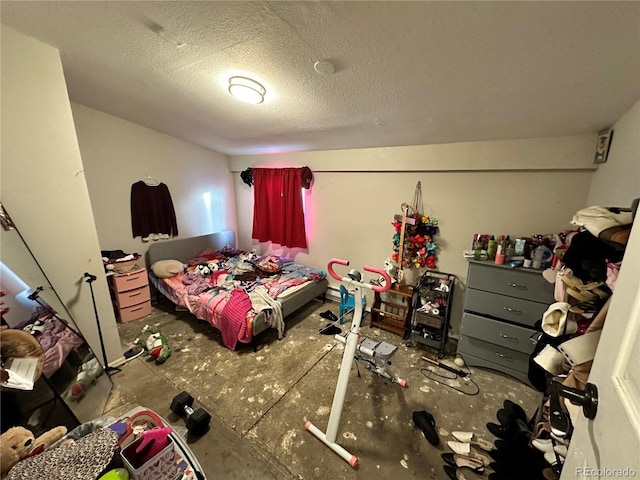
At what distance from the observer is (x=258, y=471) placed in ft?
4.69

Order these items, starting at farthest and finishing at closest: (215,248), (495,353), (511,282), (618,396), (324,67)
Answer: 1. (215,248)
2. (495,353)
3. (511,282)
4. (324,67)
5. (618,396)

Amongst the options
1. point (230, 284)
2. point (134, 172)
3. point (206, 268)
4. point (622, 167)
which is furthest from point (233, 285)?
point (622, 167)

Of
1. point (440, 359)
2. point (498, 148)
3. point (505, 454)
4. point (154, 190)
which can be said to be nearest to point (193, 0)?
point (498, 148)

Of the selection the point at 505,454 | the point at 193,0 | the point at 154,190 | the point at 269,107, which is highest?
the point at 193,0

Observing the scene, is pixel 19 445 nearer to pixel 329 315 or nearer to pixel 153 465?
pixel 153 465

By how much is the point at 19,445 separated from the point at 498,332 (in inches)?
116

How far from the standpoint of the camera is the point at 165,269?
127 inches

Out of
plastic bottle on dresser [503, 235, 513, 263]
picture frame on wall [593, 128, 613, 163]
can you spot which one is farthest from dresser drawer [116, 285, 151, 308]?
picture frame on wall [593, 128, 613, 163]

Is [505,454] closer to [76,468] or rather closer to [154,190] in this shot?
[76,468]

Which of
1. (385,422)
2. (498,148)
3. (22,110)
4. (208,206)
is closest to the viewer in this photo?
(22,110)

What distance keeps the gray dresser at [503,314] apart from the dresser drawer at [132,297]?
3690 millimetres

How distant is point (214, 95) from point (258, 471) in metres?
2.80

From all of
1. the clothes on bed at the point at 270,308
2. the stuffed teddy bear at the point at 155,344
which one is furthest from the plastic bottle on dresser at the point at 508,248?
the stuffed teddy bear at the point at 155,344

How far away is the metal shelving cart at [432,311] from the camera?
2385 millimetres
